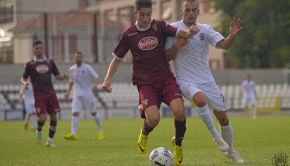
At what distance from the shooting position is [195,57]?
8.60 metres

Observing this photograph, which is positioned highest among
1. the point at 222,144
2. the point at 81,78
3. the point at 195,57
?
the point at 195,57

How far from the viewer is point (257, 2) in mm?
48406

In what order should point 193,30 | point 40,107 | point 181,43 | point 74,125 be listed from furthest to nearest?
point 74,125 → point 40,107 → point 181,43 → point 193,30

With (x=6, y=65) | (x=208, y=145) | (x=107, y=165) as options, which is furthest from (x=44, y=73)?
(x=6, y=65)

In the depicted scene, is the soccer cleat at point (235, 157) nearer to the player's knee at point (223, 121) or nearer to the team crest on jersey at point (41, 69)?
the player's knee at point (223, 121)

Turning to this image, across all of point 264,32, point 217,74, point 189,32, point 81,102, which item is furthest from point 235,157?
point 264,32

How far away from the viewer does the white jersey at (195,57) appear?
8547 millimetres

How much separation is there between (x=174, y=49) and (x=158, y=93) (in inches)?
26.8

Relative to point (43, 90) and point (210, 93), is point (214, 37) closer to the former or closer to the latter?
point (210, 93)

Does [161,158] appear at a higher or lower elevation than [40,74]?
lower

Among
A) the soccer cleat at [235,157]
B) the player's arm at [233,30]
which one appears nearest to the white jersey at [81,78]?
the soccer cleat at [235,157]

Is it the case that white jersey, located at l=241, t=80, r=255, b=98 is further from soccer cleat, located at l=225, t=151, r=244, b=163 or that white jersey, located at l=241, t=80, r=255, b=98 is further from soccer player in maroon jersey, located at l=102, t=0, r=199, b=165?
soccer player in maroon jersey, located at l=102, t=0, r=199, b=165

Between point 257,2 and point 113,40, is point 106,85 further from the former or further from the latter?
point 257,2

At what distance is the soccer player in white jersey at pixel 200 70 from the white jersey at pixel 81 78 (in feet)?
25.7
